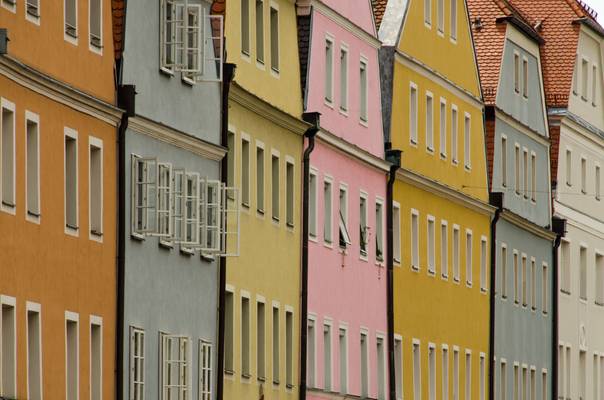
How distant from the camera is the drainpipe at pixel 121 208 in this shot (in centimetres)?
4969

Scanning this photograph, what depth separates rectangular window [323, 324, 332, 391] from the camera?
63.7 meters

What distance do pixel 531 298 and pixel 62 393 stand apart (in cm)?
4010

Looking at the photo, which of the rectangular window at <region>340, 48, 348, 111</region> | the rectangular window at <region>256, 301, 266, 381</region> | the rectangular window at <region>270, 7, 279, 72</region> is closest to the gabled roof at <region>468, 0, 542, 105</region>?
the rectangular window at <region>340, 48, 348, 111</region>

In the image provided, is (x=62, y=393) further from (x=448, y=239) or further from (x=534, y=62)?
(x=534, y=62)

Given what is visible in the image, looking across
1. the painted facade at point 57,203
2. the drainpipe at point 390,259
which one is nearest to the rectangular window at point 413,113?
the drainpipe at point 390,259

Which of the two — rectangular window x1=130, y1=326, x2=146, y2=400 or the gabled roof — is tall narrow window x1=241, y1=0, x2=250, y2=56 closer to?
rectangular window x1=130, y1=326, x2=146, y2=400

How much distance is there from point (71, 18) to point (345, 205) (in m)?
18.8

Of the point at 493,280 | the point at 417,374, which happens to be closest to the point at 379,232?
the point at 417,374

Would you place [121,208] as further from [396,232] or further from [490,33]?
[490,33]

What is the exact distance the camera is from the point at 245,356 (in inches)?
2270

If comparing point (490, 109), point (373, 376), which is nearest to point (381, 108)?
point (373, 376)

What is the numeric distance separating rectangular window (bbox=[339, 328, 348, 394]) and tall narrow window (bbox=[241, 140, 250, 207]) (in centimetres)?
802

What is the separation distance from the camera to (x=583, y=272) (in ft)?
299

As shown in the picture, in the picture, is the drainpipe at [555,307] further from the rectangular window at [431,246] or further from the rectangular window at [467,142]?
the rectangular window at [431,246]
